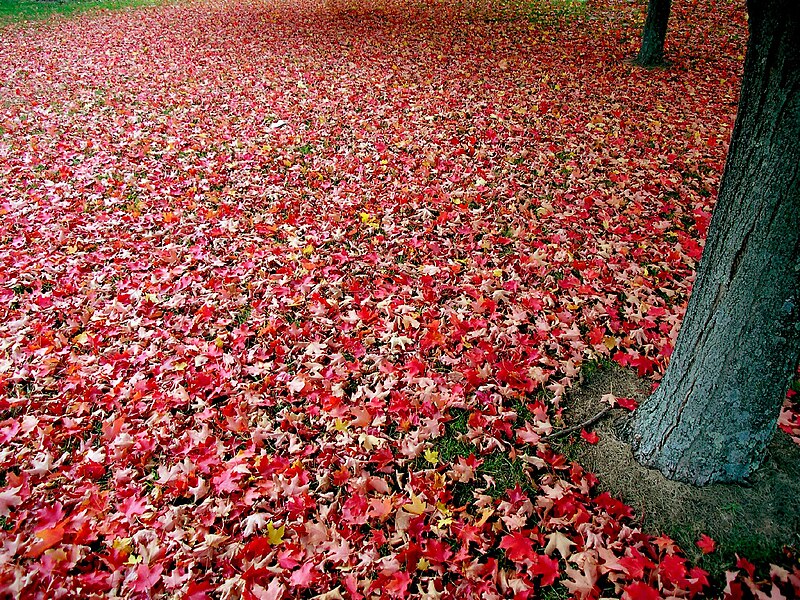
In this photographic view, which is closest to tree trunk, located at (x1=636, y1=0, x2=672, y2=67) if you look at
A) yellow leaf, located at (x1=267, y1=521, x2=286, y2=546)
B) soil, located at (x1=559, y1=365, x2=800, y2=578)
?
soil, located at (x1=559, y1=365, x2=800, y2=578)

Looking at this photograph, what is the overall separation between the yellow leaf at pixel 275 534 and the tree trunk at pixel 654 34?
954 cm

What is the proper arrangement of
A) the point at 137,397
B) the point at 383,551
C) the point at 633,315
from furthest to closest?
the point at 633,315
the point at 137,397
the point at 383,551

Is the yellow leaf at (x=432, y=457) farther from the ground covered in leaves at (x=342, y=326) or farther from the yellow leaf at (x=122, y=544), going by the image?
the yellow leaf at (x=122, y=544)

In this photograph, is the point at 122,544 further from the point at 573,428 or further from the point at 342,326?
the point at 573,428

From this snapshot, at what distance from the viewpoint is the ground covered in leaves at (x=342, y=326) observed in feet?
8.50

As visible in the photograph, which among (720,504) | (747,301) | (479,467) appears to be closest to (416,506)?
(479,467)

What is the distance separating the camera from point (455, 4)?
575 inches

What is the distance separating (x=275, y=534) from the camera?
8.75 feet

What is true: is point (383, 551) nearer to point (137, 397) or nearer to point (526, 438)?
point (526, 438)

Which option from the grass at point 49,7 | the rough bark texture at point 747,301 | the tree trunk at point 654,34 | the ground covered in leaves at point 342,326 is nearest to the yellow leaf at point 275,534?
the ground covered in leaves at point 342,326

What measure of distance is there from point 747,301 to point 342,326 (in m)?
2.73

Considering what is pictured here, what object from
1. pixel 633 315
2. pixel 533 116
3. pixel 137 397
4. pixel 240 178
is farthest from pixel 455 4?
pixel 137 397

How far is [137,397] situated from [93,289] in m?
1.62

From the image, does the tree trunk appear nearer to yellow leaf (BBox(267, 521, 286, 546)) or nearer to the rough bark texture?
the rough bark texture
